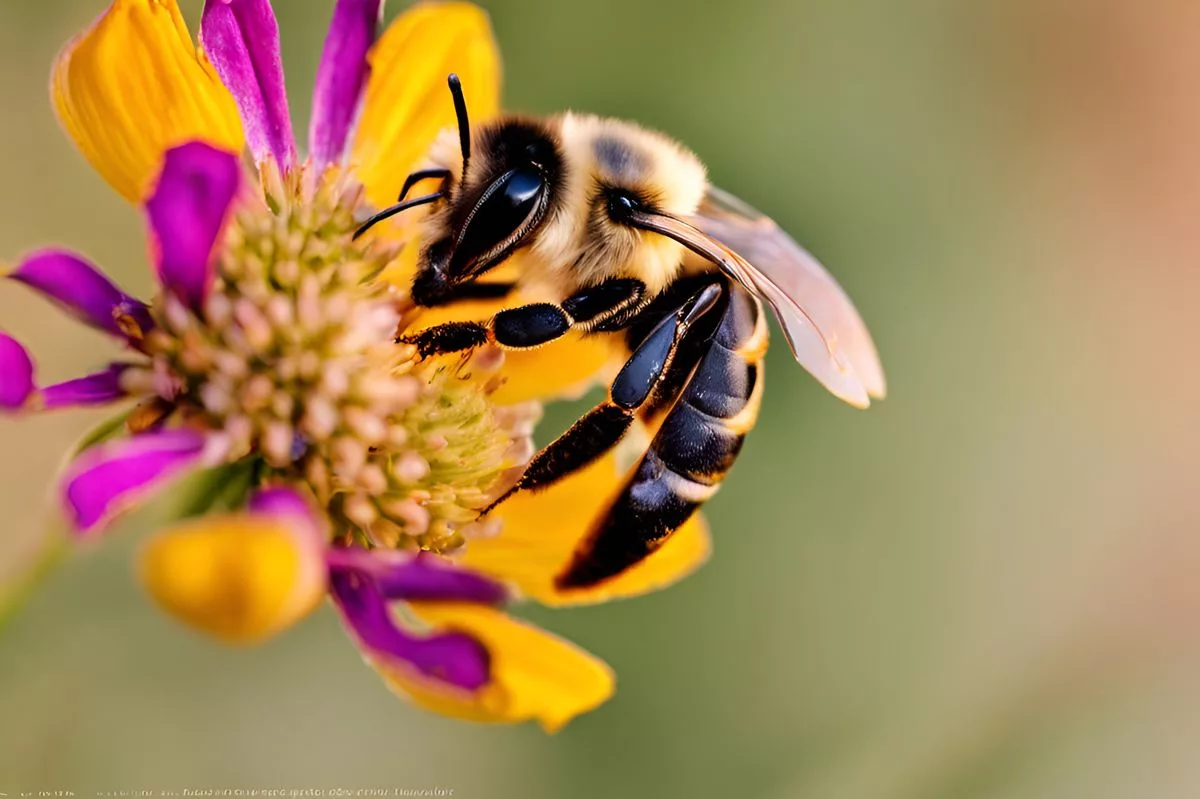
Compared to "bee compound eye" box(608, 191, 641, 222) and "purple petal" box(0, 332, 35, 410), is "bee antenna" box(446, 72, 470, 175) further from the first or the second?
"purple petal" box(0, 332, 35, 410)

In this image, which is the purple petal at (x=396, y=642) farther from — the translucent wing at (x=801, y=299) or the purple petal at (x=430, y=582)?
the translucent wing at (x=801, y=299)

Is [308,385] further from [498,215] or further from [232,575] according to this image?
[232,575]

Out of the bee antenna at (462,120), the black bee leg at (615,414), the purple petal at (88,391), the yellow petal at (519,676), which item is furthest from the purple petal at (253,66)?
the yellow petal at (519,676)

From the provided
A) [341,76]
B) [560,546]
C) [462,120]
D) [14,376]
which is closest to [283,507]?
[14,376]

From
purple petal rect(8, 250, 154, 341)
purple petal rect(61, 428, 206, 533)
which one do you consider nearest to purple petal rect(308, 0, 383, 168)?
purple petal rect(8, 250, 154, 341)

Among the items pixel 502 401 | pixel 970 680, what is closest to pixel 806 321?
pixel 502 401
